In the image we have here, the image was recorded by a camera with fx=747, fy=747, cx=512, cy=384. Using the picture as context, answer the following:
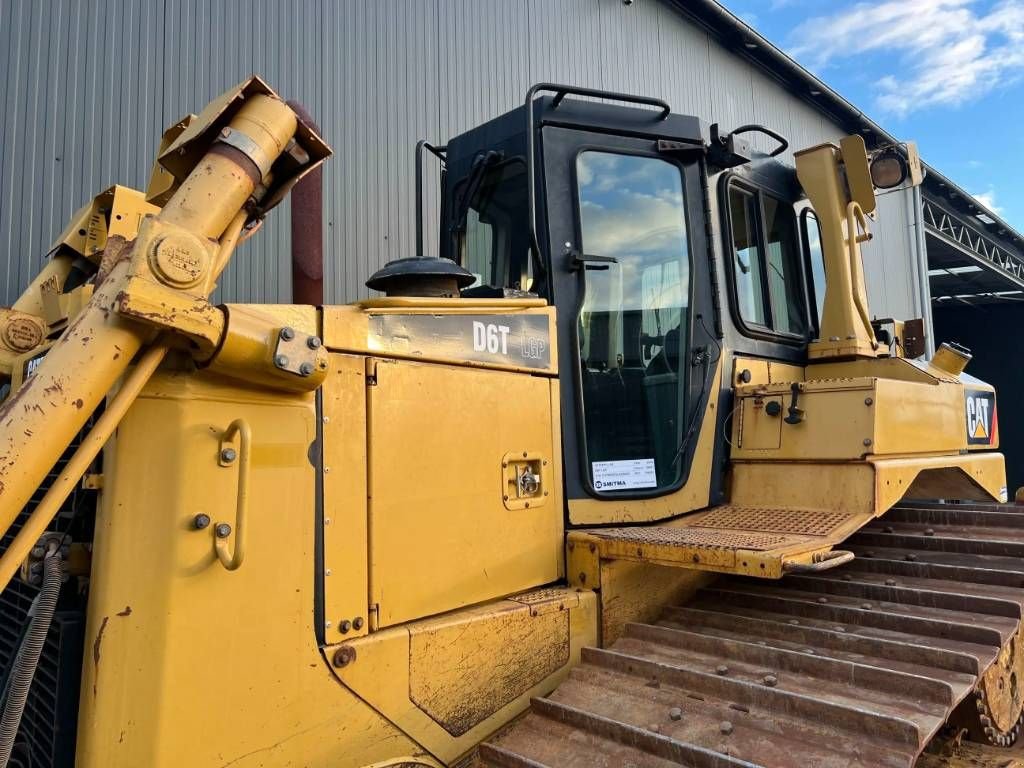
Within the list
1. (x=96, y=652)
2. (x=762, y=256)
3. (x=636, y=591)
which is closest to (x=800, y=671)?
(x=636, y=591)

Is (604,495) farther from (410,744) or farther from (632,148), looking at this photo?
(632,148)

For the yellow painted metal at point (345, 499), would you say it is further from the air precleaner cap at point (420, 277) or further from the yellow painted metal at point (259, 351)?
the air precleaner cap at point (420, 277)

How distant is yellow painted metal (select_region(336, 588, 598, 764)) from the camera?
2.12 meters

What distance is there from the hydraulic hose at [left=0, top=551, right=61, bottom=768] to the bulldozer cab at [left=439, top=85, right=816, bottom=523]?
1650 mm

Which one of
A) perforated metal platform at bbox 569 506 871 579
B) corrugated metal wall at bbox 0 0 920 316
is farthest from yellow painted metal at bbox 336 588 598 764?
corrugated metal wall at bbox 0 0 920 316

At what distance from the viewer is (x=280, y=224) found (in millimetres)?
6020

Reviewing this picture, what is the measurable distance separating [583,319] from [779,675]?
1.40m

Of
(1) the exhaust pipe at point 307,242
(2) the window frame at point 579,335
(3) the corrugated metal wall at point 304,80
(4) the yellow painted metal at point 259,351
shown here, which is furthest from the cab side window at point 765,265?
(3) the corrugated metal wall at point 304,80

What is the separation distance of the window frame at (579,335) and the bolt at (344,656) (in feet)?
3.62

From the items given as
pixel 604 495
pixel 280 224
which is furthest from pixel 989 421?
pixel 280 224

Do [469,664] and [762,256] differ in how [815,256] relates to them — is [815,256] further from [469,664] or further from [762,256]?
[469,664]

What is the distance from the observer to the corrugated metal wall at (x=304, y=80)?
4844 millimetres

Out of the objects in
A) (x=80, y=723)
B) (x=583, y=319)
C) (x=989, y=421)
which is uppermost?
(x=583, y=319)

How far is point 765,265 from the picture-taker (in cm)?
344
